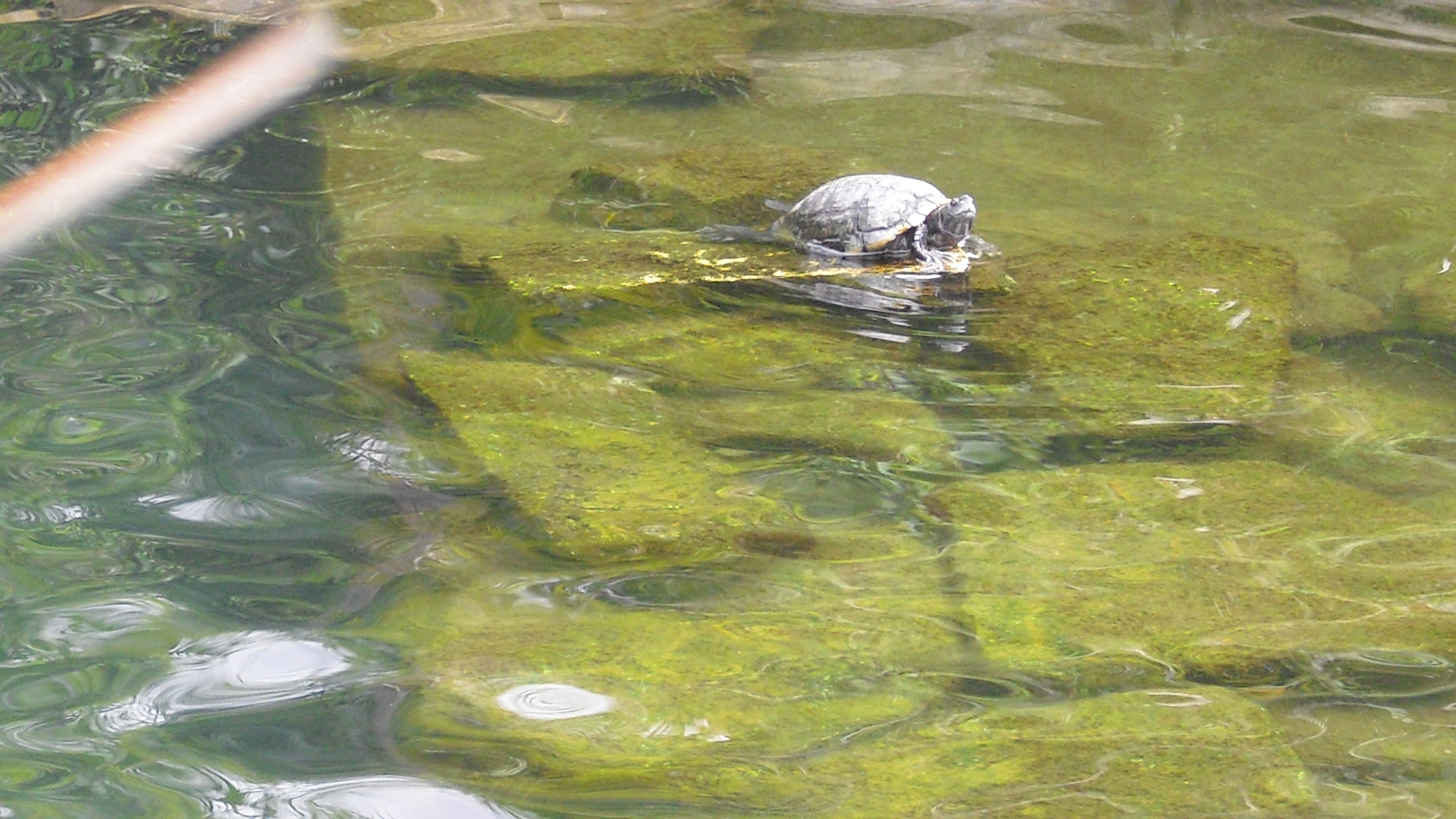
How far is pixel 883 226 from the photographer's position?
490cm

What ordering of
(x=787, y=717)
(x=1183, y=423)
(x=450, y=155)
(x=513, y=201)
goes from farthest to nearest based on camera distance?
(x=450, y=155), (x=513, y=201), (x=1183, y=423), (x=787, y=717)

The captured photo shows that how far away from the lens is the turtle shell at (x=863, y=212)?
4.92 metres

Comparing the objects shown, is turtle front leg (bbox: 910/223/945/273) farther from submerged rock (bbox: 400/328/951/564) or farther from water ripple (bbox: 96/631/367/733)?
water ripple (bbox: 96/631/367/733)

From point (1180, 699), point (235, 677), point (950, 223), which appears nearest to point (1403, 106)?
point (950, 223)

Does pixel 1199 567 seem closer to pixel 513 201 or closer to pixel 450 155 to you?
pixel 513 201

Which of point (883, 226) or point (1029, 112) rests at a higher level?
point (1029, 112)

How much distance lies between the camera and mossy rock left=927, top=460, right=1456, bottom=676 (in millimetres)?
2781

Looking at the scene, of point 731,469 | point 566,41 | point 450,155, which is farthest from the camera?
point 566,41

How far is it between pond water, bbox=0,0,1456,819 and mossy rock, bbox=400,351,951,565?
16 millimetres

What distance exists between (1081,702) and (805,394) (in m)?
1.49

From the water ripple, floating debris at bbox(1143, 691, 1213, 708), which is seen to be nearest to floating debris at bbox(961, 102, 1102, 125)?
floating debris at bbox(1143, 691, 1213, 708)

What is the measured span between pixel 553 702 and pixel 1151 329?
2506mm

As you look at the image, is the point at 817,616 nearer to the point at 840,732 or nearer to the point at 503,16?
the point at 840,732

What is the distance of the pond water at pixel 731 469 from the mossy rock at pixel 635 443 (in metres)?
→ 0.02
